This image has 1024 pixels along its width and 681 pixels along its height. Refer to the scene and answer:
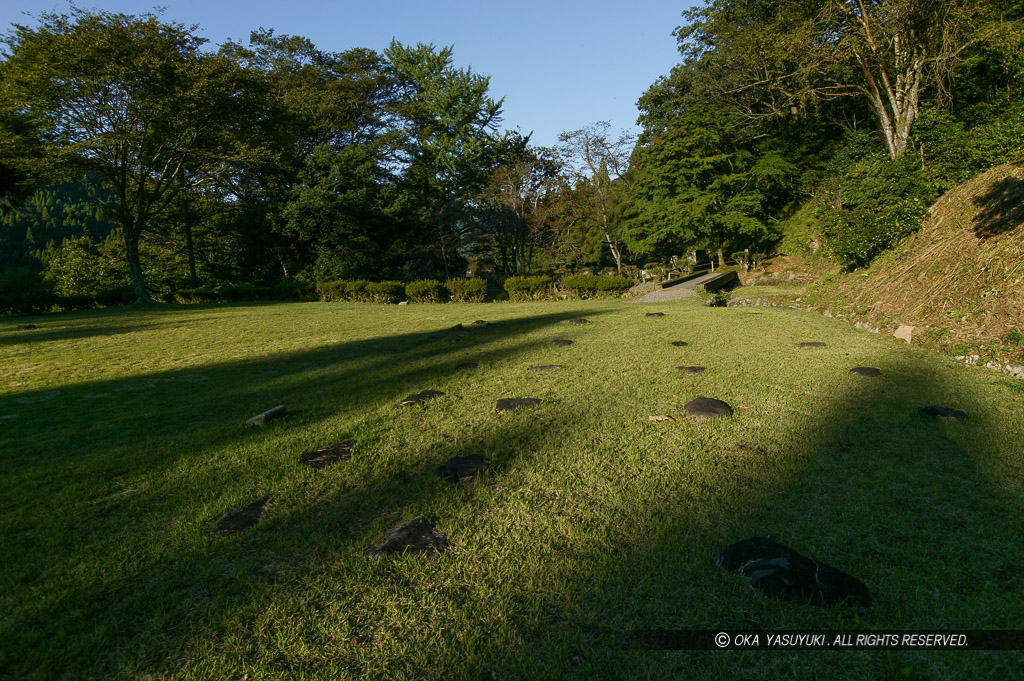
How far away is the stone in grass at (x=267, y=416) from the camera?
4008mm

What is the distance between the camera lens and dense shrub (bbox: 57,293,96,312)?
1827 centimetres

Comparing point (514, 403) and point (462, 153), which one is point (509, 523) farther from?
point (462, 153)

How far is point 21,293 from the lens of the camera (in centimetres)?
1639

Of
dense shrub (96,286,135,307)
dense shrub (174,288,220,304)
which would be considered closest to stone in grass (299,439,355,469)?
dense shrub (96,286,135,307)

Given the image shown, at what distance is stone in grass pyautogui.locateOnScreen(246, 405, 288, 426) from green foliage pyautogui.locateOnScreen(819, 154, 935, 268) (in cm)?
1027

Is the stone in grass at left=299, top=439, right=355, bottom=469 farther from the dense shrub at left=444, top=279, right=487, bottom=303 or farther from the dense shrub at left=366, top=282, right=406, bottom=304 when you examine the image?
the dense shrub at left=366, top=282, right=406, bottom=304

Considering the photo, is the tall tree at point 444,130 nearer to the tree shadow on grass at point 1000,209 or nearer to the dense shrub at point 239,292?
the dense shrub at point 239,292

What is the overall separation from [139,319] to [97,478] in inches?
507

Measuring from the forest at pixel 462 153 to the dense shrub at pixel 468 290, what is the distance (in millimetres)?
3805

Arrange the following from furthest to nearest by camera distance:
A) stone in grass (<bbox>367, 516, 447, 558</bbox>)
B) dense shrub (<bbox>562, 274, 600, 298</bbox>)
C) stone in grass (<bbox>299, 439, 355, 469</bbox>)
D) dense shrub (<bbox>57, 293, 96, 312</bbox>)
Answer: dense shrub (<bbox>57, 293, 96, 312</bbox>), dense shrub (<bbox>562, 274, 600, 298</bbox>), stone in grass (<bbox>299, 439, 355, 469</bbox>), stone in grass (<bbox>367, 516, 447, 558</bbox>)

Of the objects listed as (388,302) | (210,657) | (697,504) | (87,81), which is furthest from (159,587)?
(87,81)

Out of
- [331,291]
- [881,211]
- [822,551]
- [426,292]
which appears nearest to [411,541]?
[822,551]

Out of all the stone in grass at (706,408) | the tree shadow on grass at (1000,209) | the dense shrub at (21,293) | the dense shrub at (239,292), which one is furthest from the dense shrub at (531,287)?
the dense shrub at (21,293)

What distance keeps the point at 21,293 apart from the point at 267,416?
19.7 meters
